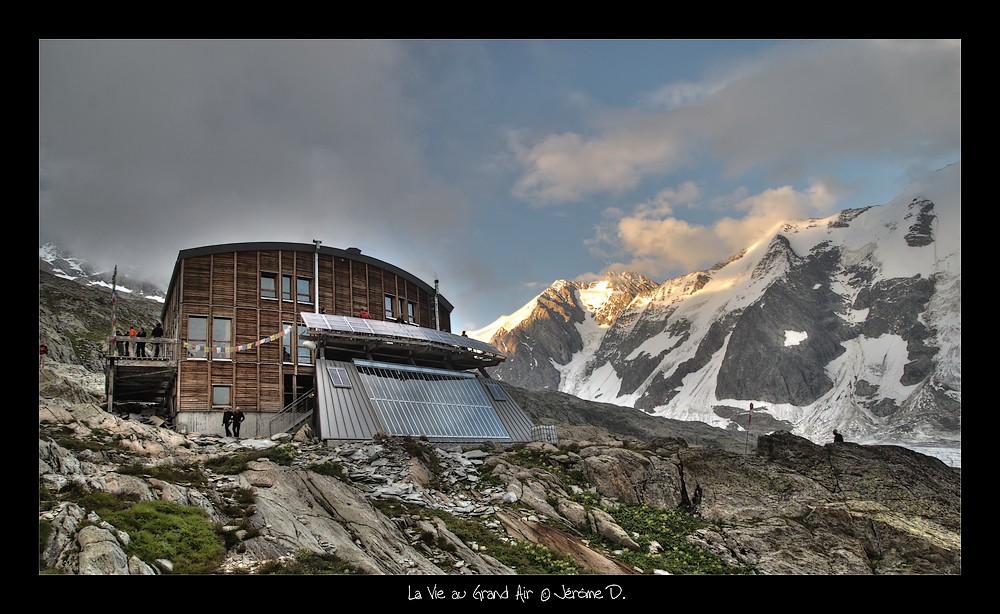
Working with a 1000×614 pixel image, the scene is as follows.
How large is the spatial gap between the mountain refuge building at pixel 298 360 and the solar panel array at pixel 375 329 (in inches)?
3.2

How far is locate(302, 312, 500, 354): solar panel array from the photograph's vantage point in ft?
113

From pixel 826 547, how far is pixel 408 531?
1524 cm

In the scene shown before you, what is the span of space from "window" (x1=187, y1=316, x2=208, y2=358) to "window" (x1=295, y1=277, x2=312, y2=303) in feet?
17.6

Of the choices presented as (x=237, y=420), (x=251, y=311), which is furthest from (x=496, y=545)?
(x=251, y=311)

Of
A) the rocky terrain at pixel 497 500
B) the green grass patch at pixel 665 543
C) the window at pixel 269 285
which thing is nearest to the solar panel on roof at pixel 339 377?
the rocky terrain at pixel 497 500

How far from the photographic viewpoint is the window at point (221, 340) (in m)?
36.7

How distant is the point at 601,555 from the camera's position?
71.0 feet

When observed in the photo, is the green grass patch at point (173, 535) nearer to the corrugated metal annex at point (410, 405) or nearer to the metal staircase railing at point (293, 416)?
the corrugated metal annex at point (410, 405)

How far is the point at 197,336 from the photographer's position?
3638 cm

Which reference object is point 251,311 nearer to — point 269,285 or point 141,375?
point 269,285

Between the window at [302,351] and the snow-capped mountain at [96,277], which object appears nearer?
the window at [302,351]

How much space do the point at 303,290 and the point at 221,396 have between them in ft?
25.1

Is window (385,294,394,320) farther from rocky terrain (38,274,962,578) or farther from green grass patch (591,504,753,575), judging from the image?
green grass patch (591,504,753,575)
